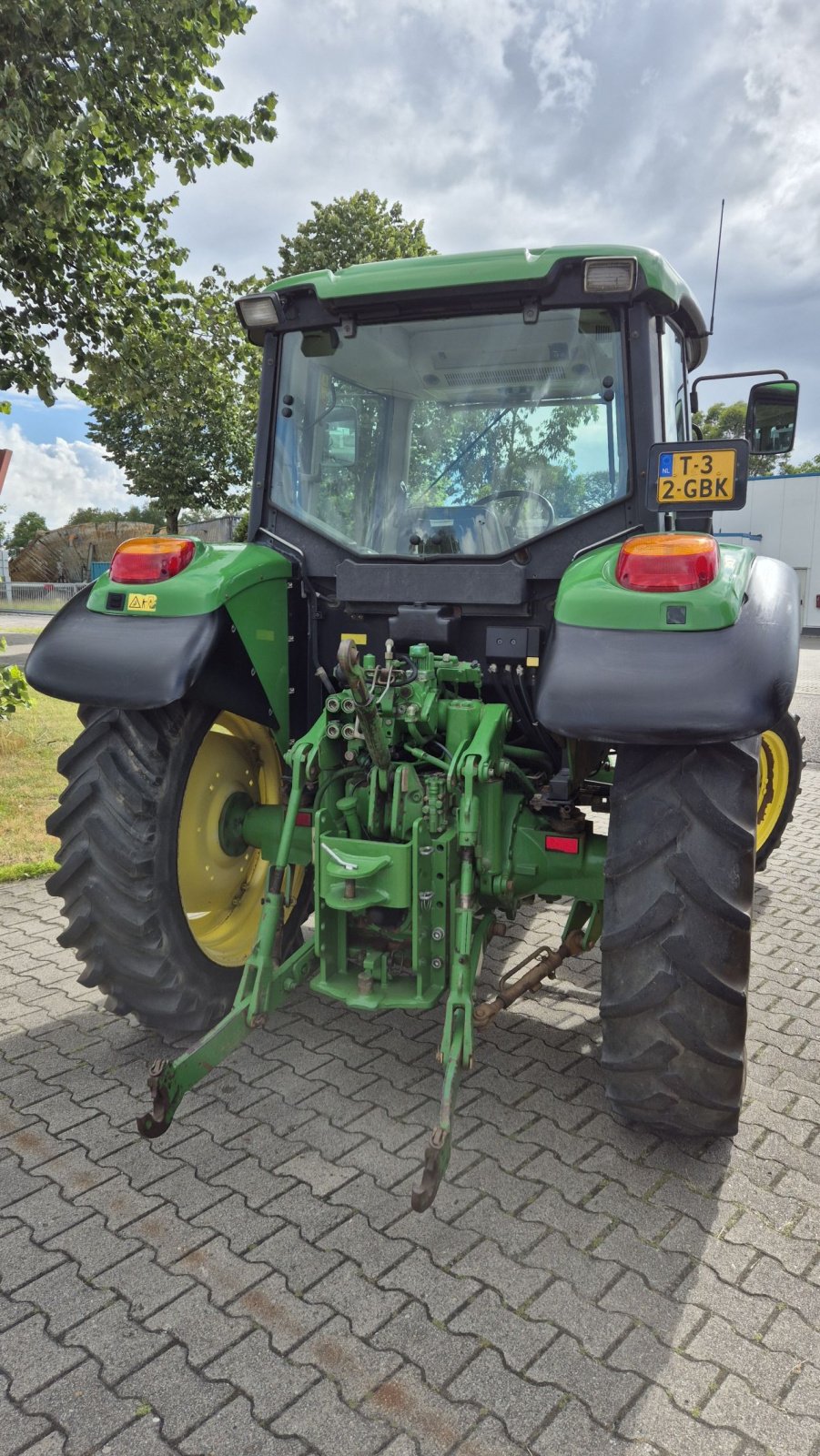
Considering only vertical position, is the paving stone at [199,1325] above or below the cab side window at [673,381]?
below

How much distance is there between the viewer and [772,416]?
361 cm

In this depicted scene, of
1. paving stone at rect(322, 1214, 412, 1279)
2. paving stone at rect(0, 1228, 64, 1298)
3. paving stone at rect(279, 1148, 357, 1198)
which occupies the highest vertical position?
paving stone at rect(279, 1148, 357, 1198)

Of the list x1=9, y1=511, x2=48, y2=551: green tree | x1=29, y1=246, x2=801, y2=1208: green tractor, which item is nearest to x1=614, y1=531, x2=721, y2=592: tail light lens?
x1=29, y1=246, x2=801, y2=1208: green tractor

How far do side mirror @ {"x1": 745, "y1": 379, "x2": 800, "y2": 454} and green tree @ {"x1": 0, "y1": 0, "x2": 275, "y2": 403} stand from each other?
347 centimetres

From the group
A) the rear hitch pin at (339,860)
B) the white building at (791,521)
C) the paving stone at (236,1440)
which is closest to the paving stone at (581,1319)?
the paving stone at (236,1440)

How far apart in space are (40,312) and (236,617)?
395cm

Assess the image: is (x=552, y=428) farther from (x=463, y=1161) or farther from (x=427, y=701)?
(x=463, y=1161)

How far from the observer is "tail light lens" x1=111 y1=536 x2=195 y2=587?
2.89 meters

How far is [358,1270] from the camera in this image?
214 cm

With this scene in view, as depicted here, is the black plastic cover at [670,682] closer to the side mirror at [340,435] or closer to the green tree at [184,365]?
the side mirror at [340,435]

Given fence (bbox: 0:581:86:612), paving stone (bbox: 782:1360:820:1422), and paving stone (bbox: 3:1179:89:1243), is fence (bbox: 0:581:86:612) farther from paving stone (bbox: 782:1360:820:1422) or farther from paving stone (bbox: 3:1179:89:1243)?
paving stone (bbox: 782:1360:820:1422)

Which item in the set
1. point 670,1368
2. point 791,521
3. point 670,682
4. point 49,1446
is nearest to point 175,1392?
point 49,1446

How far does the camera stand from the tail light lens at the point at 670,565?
2.26 m

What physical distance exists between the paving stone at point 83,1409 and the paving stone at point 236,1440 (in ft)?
0.47
